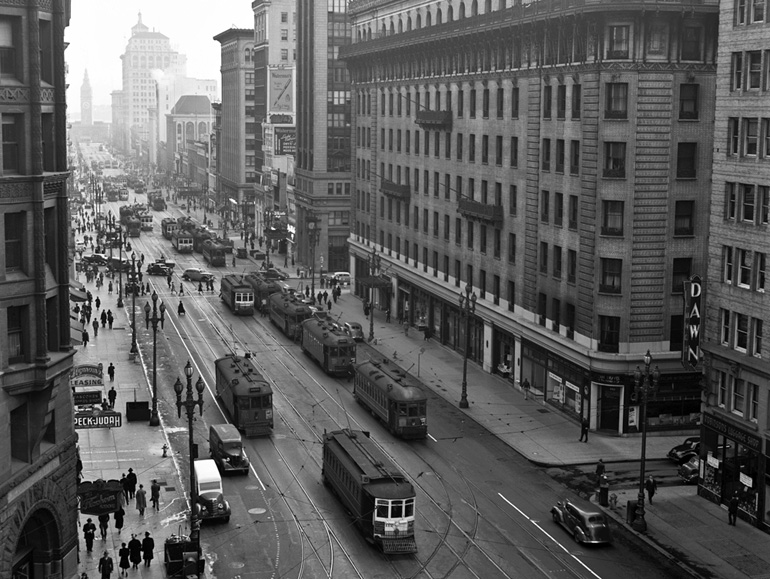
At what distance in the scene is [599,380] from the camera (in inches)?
2594

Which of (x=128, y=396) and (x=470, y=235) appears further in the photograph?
(x=470, y=235)

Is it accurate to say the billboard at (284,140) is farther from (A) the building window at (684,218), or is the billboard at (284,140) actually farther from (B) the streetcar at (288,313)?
(A) the building window at (684,218)

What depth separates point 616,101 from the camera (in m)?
65.7

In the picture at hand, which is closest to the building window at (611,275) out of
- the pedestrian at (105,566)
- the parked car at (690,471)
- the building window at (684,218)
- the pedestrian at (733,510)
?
the building window at (684,218)

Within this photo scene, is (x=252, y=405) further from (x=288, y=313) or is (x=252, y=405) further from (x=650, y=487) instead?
(x=288, y=313)

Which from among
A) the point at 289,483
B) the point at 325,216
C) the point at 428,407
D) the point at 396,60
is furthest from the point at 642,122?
the point at 325,216

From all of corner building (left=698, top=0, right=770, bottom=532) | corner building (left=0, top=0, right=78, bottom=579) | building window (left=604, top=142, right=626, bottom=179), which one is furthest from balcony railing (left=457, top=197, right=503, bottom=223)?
corner building (left=0, top=0, right=78, bottom=579)

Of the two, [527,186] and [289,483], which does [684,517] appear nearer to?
[289,483]

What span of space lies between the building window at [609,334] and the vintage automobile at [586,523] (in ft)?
57.8

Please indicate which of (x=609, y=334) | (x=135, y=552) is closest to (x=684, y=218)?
(x=609, y=334)

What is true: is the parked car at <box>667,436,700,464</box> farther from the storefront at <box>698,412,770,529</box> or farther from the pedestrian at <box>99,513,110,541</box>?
the pedestrian at <box>99,513,110,541</box>

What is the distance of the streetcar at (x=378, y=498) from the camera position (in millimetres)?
47062

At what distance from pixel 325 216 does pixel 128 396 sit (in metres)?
67.6

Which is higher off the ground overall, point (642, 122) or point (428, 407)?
point (642, 122)
